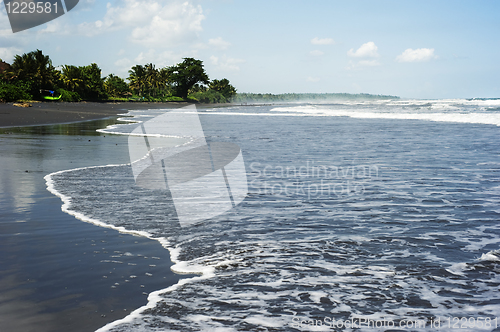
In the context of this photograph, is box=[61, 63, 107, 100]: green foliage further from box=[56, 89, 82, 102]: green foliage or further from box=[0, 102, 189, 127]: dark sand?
box=[0, 102, 189, 127]: dark sand

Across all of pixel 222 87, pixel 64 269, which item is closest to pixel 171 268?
pixel 64 269

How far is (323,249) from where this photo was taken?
456 centimetres

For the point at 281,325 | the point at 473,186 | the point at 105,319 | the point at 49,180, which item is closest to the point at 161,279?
the point at 105,319

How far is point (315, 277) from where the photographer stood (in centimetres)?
384

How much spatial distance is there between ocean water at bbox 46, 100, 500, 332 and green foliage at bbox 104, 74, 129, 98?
10121 centimetres

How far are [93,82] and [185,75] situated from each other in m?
49.0

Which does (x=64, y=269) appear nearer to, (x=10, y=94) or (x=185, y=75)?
(x=10, y=94)

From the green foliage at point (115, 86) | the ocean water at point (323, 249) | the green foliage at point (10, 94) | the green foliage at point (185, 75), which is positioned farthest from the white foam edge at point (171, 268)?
the green foliage at point (185, 75)

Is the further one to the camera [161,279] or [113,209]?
[113,209]

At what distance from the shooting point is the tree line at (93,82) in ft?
→ 218

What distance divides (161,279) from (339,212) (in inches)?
123

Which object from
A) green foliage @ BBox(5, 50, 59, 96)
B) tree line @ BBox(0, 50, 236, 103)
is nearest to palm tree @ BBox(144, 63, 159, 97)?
tree line @ BBox(0, 50, 236, 103)

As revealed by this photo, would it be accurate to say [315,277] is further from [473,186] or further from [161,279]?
[473,186]

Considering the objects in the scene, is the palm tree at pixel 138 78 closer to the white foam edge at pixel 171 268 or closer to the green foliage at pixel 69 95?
the green foliage at pixel 69 95
